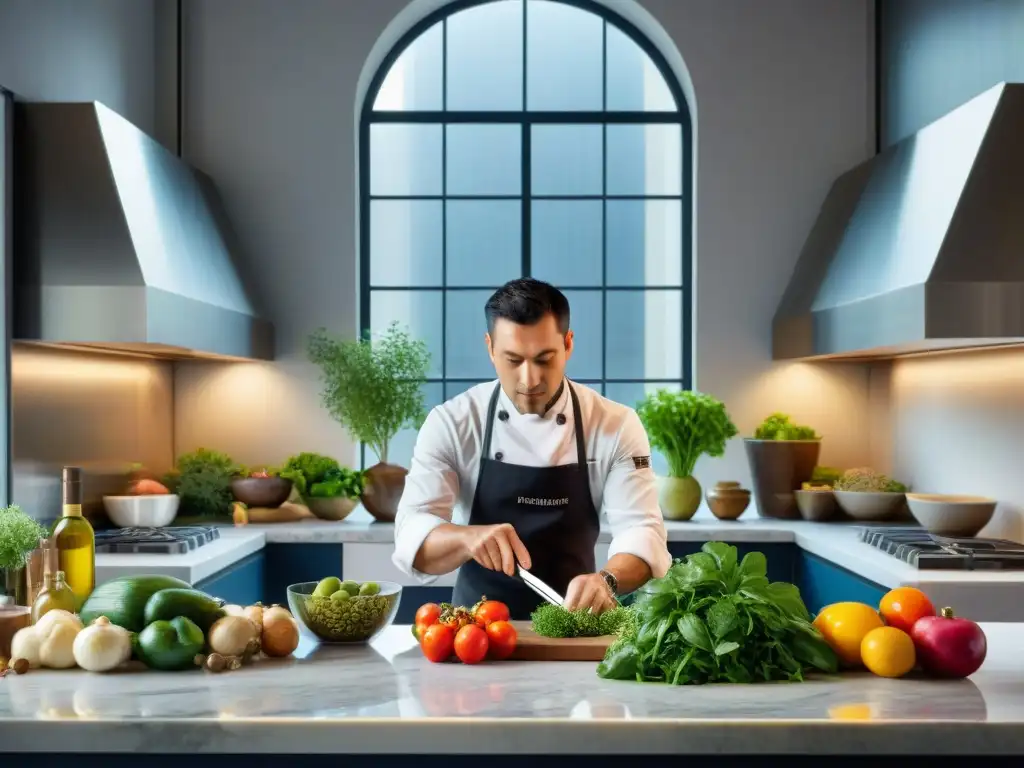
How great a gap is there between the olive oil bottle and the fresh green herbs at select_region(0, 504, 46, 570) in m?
0.08

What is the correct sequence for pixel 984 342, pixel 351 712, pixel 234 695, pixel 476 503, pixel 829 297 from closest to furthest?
pixel 351 712, pixel 234 695, pixel 476 503, pixel 984 342, pixel 829 297

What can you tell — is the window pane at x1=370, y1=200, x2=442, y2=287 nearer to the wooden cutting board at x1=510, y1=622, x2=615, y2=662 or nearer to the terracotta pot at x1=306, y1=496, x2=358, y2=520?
the terracotta pot at x1=306, y1=496, x2=358, y2=520

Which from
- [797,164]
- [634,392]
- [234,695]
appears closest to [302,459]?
[634,392]

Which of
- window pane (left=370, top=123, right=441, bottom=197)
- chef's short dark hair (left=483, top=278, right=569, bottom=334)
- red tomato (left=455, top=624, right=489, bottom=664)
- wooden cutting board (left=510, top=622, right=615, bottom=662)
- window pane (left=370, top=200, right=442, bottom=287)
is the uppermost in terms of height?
window pane (left=370, top=123, right=441, bottom=197)

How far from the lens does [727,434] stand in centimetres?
514

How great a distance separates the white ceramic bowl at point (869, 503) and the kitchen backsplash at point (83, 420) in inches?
122

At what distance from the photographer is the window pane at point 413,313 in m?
6.00

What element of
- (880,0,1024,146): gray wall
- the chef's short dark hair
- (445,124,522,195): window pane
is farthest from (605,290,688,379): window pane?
the chef's short dark hair

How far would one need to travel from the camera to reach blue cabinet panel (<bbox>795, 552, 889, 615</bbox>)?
381 centimetres

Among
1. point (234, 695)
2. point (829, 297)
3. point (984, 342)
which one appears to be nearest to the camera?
point (234, 695)

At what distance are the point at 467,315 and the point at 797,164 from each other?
1.83m

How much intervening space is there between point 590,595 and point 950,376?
2.86m

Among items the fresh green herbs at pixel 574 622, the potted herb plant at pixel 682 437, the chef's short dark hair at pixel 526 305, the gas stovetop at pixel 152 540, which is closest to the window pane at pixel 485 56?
the potted herb plant at pixel 682 437

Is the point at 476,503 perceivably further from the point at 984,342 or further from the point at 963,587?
the point at 984,342
